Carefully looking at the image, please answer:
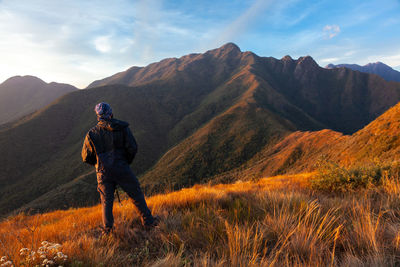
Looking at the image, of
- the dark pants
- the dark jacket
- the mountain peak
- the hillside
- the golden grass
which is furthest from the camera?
the mountain peak

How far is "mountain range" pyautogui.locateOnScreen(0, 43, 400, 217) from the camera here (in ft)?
132

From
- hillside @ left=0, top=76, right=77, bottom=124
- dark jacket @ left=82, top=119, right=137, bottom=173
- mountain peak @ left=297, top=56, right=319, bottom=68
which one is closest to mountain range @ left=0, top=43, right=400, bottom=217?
dark jacket @ left=82, top=119, right=137, bottom=173

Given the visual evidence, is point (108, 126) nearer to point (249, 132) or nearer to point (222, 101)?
point (249, 132)

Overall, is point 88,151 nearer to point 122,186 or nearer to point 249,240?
point 122,186

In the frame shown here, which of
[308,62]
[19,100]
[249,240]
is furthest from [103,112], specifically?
[19,100]

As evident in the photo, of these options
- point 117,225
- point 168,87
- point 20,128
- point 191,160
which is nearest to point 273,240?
point 117,225

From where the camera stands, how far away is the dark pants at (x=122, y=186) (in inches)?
124

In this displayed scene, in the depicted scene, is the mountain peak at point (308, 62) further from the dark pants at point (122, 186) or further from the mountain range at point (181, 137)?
the dark pants at point (122, 186)

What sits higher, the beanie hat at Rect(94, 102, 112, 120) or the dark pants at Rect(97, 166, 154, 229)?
the beanie hat at Rect(94, 102, 112, 120)

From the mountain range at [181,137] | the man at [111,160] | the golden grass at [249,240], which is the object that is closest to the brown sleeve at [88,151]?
the man at [111,160]

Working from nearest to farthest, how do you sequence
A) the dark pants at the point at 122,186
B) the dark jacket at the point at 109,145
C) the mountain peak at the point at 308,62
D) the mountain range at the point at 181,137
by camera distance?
the dark pants at the point at 122,186 → the dark jacket at the point at 109,145 → the mountain range at the point at 181,137 → the mountain peak at the point at 308,62

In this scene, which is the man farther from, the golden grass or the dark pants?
the golden grass

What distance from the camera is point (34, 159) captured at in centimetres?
6494

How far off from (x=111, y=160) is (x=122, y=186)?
50 cm
